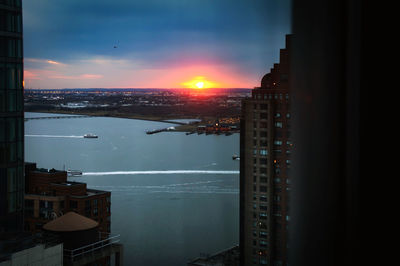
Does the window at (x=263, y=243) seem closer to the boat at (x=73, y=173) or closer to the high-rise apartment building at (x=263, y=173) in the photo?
the high-rise apartment building at (x=263, y=173)

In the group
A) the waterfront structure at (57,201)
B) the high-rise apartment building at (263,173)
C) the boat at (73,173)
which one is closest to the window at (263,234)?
the high-rise apartment building at (263,173)

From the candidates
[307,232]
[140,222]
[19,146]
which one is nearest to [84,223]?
[19,146]

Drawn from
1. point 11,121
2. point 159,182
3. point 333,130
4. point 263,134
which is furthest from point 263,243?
point 159,182

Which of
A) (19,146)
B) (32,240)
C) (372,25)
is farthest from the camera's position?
(19,146)

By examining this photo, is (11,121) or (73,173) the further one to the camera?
(73,173)

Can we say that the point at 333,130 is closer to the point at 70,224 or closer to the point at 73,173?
the point at 70,224

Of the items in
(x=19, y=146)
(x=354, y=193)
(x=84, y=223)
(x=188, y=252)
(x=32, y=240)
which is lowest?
(x=188, y=252)

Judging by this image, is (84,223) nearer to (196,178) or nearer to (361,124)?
(361,124)
